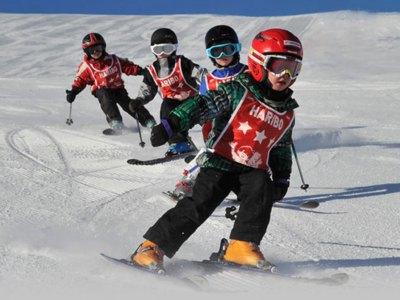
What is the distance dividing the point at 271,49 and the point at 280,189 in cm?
87

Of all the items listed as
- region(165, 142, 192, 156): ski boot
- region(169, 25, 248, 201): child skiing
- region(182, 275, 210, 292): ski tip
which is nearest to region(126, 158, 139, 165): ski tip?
region(165, 142, 192, 156): ski boot

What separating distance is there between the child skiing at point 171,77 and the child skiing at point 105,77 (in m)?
1.25

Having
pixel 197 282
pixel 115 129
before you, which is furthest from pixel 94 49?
pixel 197 282

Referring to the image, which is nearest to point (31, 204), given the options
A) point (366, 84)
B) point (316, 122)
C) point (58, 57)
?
point (316, 122)

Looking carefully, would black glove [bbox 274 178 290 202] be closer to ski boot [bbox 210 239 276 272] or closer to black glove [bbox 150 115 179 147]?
ski boot [bbox 210 239 276 272]

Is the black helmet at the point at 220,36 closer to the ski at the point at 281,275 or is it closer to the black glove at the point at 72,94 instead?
the ski at the point at 281,275

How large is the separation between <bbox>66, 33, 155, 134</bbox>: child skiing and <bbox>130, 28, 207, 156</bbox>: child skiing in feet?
4.10

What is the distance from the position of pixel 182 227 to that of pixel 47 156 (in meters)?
4.03

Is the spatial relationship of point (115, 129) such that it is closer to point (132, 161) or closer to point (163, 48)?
point (163, 48)

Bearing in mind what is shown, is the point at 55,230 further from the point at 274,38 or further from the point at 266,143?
the point at 274,38

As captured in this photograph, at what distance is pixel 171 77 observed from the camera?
7516 mm

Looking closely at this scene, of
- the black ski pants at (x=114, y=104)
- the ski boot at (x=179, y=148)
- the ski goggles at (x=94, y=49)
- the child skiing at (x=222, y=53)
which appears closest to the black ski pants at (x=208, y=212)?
the child skiing at (x=222, y=53)

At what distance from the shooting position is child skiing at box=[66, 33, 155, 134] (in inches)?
348

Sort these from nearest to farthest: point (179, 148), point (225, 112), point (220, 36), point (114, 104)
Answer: point (225, 112) < point (220, 36) < point (179, 148) < point (114, 104)
